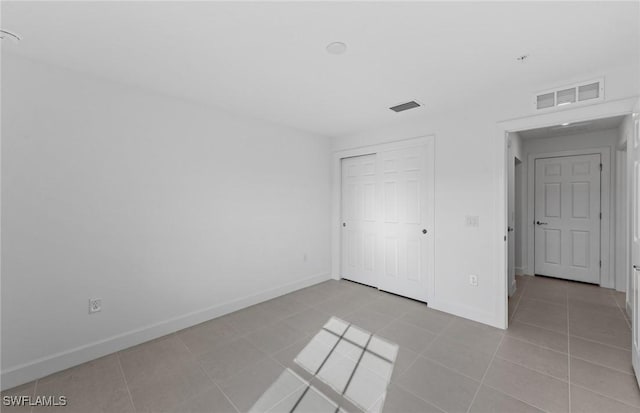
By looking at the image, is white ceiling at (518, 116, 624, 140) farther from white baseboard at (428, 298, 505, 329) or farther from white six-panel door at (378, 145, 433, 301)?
white baseboard at (428, 298, 505, 329)

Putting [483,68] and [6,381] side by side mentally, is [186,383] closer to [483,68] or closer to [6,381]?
[6,381]

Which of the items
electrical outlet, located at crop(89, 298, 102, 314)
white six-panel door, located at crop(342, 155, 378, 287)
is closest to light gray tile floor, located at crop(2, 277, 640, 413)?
electrical outlet, located at crop(89, 298, 102, 314)

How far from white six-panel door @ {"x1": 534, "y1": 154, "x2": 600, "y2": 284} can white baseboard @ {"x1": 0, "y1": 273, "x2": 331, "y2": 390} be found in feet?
16.2

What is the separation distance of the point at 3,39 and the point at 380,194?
A: 3937mm

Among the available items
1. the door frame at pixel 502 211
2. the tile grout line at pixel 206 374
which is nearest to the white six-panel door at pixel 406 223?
the door frame at pixel 502 211

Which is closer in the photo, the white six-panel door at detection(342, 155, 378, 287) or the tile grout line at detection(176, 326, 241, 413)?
the tile grout line at detection(176, 326, 241, 413)

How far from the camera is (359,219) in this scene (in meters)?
4.40

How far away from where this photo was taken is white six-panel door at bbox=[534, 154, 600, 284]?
430 cm

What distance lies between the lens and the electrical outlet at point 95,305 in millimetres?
2346

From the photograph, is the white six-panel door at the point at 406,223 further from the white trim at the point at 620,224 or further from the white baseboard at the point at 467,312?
the white trim at the point at 620,224

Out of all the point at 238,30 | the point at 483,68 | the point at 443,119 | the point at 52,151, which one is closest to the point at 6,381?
the point at 52,151

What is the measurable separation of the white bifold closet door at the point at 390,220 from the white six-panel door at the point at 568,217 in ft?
9.30

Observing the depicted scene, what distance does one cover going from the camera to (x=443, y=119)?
332 centimetres

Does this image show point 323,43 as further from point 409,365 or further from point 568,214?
point 568,214
